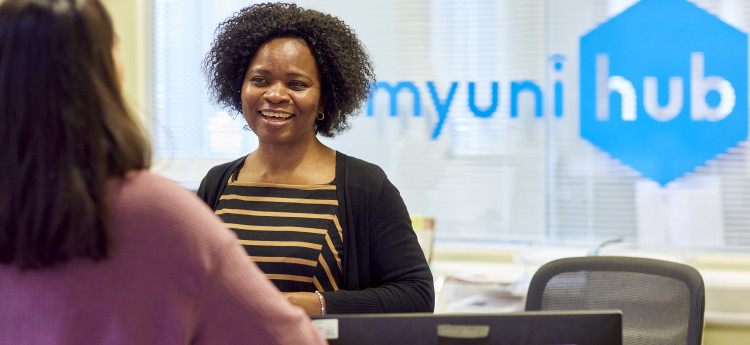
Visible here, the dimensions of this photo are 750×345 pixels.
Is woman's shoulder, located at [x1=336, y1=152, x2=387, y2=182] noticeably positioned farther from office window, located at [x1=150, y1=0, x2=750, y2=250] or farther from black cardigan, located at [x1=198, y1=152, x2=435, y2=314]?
office window, located at [x1=150, y1=0, x2=750, y2=250]

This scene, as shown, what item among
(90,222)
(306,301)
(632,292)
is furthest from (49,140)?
(632,292)

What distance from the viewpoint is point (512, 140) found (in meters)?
3.71

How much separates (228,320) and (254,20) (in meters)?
1.19

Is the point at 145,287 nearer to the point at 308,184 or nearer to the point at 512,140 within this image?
the point at 308,184

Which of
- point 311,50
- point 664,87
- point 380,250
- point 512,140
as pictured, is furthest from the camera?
point 512,140

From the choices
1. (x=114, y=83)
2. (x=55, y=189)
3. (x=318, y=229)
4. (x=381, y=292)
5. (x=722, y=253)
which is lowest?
(x=722, y=253)

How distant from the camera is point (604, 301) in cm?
200

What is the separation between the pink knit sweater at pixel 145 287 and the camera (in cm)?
83

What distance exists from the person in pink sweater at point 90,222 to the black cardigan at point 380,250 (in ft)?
2.64

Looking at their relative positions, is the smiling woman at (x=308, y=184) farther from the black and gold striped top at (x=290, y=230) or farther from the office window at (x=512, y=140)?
the office window at (x=512, y=140)

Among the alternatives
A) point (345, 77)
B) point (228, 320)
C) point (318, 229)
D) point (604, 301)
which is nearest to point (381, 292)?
point (318, 229)

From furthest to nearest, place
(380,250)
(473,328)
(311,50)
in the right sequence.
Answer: (311,50), (380,250), (473,328)

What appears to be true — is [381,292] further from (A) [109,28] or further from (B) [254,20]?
(A) [109,28]

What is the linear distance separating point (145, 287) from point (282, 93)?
3.28ft
